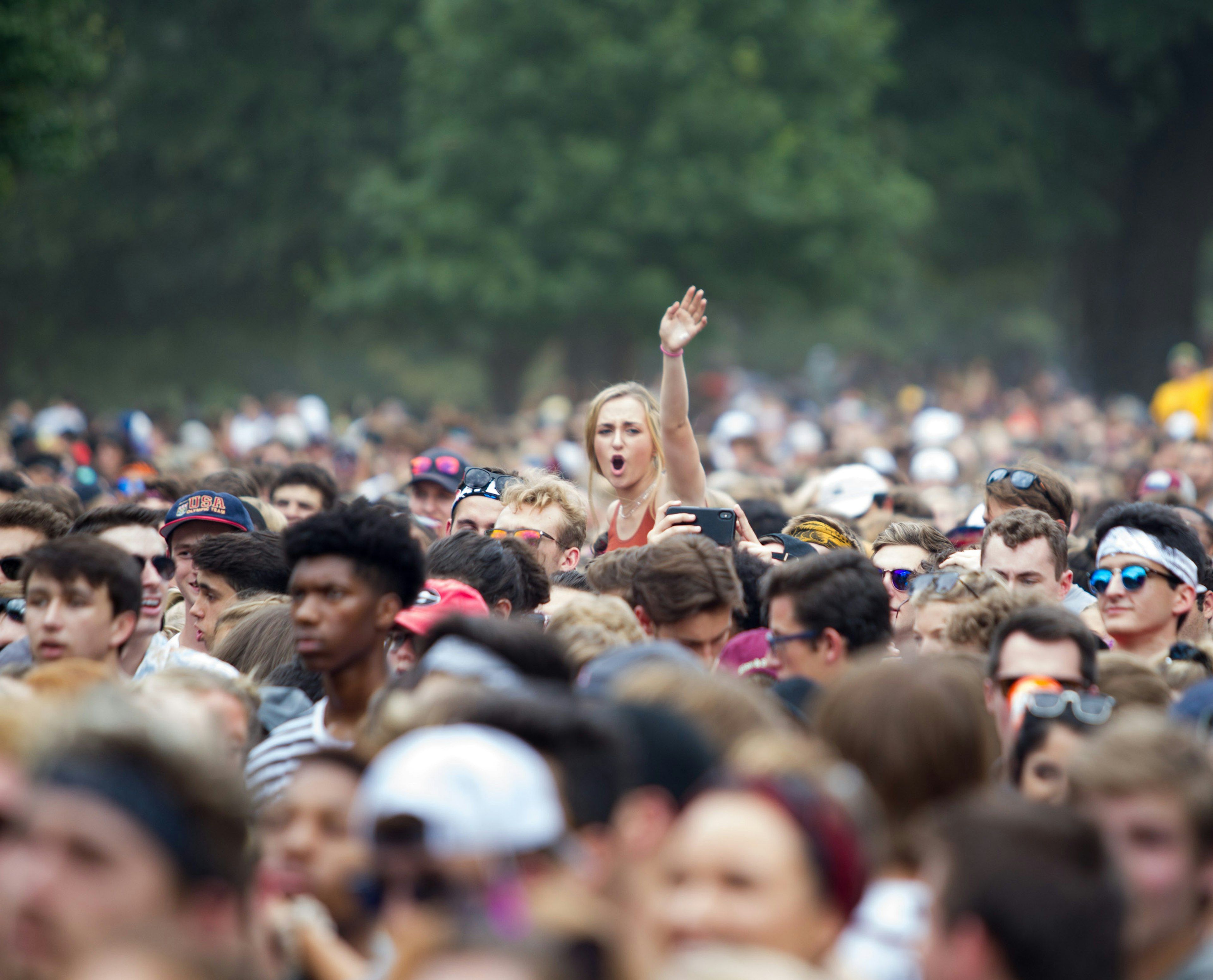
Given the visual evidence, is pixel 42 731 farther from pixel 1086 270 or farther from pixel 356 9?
pixel 1086 270

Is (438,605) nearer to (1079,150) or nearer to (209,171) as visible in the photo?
(1079,150)

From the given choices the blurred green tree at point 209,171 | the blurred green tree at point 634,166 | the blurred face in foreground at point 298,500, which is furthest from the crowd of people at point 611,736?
the blurred green tree at point 209,171

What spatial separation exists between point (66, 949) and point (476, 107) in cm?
2477

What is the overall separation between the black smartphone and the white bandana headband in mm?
1530

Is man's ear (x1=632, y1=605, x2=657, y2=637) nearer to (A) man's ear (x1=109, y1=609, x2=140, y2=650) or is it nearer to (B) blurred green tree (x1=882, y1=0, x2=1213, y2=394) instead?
(A) man's ear (x1=109, y1=609, x2=140, y2=650)

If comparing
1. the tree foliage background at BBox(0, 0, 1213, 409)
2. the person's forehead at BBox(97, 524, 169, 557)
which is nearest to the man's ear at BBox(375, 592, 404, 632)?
the person's forehead at BBox(97, 524, 169, 557)

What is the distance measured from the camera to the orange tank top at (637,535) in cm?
758

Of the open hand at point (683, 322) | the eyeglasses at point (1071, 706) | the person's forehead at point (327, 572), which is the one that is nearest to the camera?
the eyeglasses at point (1071, 706)

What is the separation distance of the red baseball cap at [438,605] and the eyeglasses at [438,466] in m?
3.94

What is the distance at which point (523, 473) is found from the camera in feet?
28.0

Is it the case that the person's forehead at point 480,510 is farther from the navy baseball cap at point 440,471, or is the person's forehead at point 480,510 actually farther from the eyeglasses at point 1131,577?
the eyeglasses at point 1131,577

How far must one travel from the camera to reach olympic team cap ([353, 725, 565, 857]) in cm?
296

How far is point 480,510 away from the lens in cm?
830

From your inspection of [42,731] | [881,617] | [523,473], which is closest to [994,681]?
[881,617]
